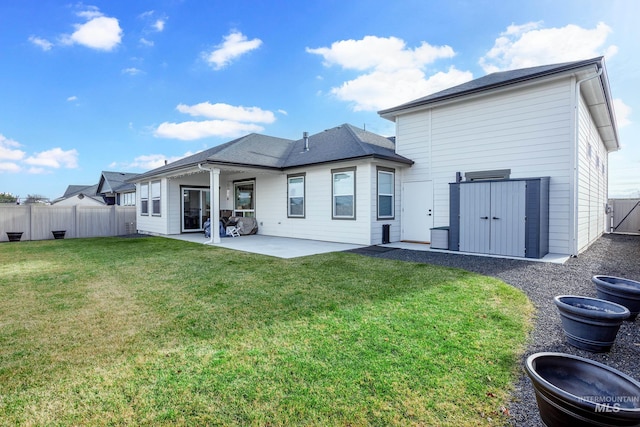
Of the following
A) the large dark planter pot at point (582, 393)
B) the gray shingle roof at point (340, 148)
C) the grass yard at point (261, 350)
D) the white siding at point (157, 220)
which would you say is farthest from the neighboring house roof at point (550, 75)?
the white siding at point (157, 220)

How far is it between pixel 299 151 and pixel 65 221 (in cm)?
1110

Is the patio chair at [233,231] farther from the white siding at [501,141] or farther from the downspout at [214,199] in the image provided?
the white siding at [501,141]

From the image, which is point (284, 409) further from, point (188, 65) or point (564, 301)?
point (188, 65)

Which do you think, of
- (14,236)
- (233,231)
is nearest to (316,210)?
(233,231)

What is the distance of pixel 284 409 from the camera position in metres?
1.96

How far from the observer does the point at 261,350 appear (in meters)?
2.78

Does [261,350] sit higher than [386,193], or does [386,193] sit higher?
[386,193]

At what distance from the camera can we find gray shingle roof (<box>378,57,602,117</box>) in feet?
24.1

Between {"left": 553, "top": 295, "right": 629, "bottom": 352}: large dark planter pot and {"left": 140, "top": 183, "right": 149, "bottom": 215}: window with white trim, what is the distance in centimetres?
1702

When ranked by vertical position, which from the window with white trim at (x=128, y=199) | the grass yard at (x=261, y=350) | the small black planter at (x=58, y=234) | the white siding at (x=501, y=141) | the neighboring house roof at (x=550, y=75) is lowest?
the grass yard at (x=261, y=350)

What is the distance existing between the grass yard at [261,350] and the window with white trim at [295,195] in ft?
21.7

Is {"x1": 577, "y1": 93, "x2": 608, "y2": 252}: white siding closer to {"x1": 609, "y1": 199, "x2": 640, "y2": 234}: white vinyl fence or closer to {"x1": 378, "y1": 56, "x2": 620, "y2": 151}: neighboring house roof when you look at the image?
{"x1": 378, "y1": 56, "x2": 620, "y2": 151}: neighboring house roof

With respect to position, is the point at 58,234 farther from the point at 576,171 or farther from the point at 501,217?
the point at 576,171

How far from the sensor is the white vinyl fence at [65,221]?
12.9 m
